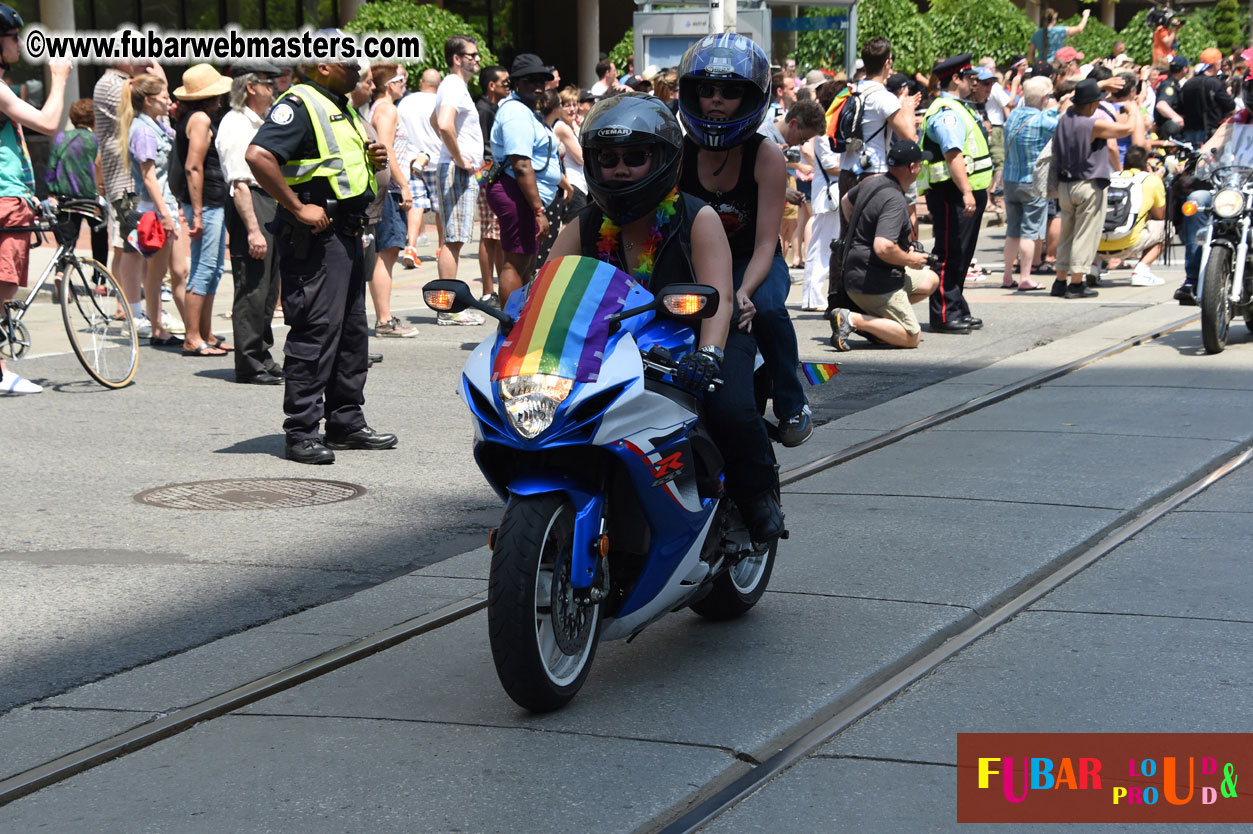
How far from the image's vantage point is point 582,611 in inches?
182

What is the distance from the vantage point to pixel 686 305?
4.55 m

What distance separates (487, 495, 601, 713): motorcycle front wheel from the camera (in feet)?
14.2

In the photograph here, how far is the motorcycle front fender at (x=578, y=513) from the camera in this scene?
14.6 ft

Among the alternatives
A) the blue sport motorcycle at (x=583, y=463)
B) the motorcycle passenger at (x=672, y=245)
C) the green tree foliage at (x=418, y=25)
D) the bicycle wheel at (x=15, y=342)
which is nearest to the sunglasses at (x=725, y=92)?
the motorcycle passenger at (x=672, y=245)

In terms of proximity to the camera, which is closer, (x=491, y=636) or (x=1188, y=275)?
(x=491, y=636)

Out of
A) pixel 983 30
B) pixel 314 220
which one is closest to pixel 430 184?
pixel 314 220

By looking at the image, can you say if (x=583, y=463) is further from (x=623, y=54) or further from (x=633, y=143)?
(x=623, y=54)

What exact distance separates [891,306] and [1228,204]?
7.85 ft

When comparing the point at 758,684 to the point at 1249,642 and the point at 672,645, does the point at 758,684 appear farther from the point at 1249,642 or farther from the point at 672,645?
the point at 1249,642

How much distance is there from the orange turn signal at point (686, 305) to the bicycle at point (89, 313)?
267 inches

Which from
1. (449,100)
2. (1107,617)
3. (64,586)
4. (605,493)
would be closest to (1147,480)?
(1107,617)

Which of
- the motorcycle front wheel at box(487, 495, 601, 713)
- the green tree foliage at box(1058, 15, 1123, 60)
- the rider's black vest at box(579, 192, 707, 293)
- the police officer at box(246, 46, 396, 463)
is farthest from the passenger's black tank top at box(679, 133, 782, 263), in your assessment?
the green tree foliage at box(1058, 15, 1123, 60)

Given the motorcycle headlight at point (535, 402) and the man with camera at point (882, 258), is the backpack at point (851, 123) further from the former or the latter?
the motorcycle headlight at point (535, 402)

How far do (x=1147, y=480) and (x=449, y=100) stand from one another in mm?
8476
